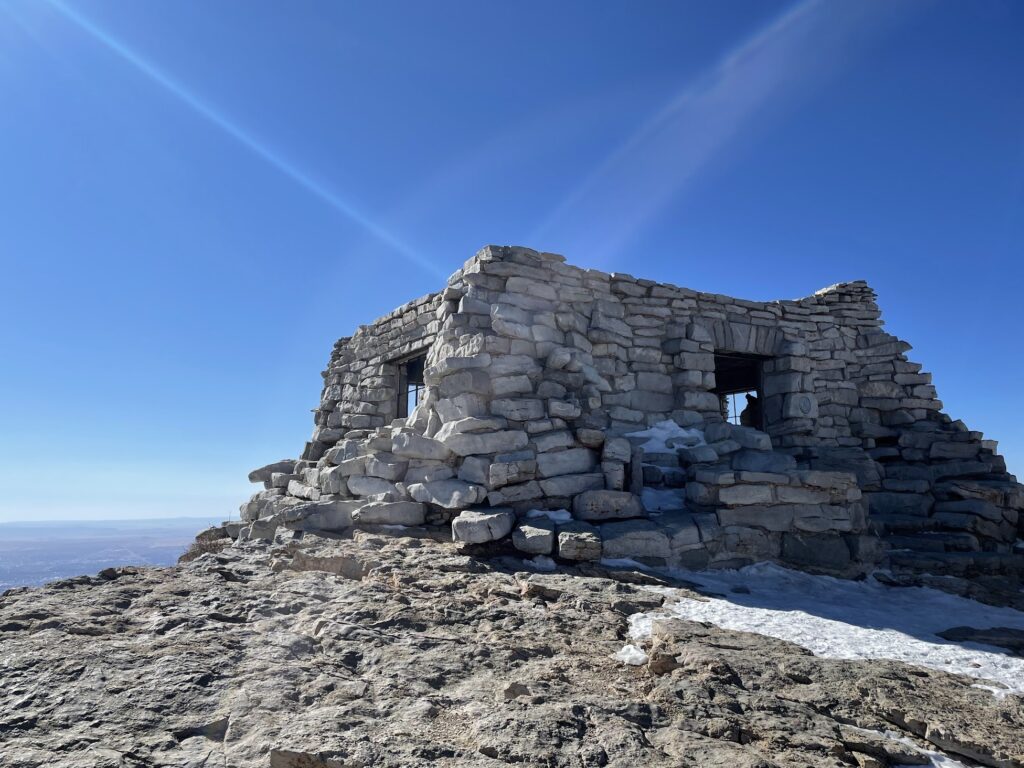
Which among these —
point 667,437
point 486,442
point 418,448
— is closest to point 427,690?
point 486,442

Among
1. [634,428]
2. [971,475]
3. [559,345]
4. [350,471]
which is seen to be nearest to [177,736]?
[350,471]

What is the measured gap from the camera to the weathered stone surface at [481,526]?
6215mm

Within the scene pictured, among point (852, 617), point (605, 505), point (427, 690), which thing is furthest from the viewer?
point (605, 505)

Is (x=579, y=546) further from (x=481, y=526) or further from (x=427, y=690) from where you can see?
(x=427, y=690)

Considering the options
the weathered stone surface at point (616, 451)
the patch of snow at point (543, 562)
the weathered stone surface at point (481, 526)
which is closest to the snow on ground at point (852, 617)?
the patch of snow at point (543, 562)

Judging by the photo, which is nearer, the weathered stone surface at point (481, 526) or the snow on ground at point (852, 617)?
the snow on ground at point (852, 617)

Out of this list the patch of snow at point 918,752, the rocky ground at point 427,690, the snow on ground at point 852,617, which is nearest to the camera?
the rocky ground at point 427,690

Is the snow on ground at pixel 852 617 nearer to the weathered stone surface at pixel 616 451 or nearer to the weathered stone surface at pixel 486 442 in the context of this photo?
the weathered stone surface at pixel 616 451

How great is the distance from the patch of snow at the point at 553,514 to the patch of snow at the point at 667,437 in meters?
1.91

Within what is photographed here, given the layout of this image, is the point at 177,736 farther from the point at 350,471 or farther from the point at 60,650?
the point at 350,471

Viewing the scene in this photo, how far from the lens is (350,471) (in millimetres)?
7715

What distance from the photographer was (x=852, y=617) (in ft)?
16.9

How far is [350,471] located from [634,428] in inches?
152

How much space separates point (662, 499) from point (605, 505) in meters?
0.95
